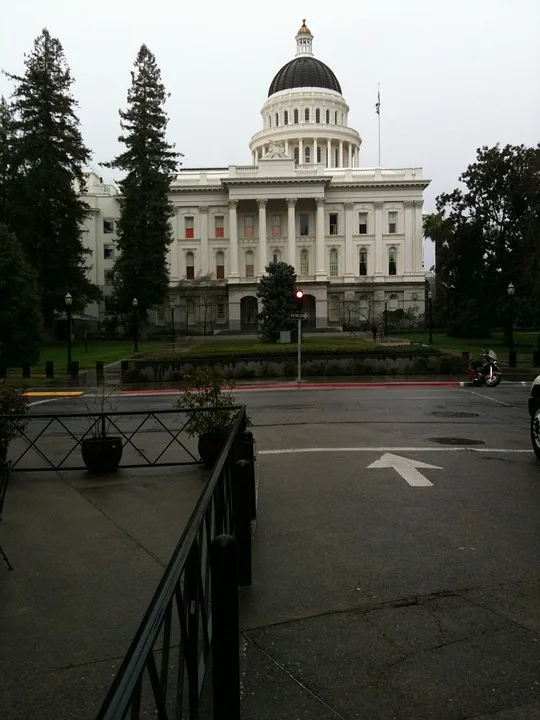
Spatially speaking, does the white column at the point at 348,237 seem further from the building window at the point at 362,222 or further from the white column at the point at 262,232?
the white column at the point at 262,232

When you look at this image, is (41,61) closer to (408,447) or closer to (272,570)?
(408,447)

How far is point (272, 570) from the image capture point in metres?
5.59

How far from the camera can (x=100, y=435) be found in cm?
1023

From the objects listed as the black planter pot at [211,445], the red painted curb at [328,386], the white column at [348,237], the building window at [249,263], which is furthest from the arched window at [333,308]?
the black planter pot at [211,445]

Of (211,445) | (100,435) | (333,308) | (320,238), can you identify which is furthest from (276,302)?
(333,308)

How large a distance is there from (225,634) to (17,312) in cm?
3190

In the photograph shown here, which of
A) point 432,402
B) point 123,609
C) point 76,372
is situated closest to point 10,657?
point 123,609

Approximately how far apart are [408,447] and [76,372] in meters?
22.7

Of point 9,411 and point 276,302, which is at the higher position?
point 276,302

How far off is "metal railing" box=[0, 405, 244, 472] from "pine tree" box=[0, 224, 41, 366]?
16752 millimetres

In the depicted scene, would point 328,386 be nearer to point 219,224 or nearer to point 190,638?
point 190,638

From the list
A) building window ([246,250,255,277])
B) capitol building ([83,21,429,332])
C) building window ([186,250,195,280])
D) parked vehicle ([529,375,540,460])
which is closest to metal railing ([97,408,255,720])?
parked vehicle ([529,375,540,460])

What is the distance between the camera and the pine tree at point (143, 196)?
61.8m

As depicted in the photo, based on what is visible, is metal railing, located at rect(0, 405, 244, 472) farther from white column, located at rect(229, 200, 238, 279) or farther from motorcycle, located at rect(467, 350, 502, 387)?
white column, located at rect(229, 200, 238, 279)
